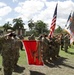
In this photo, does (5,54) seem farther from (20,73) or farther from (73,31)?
(73,31)

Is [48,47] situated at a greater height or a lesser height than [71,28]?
lesser

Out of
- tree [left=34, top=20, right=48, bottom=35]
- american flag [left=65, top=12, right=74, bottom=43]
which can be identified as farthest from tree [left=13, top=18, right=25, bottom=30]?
american flag [left=65, top=12, right=74, bottom=43]

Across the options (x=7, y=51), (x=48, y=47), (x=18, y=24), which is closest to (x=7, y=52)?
(x=7, y=51)

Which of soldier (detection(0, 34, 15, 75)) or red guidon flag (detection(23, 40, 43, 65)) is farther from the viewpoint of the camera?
red guidon flag (detection(23, 40, 43, 65))

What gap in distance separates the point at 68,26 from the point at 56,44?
1570mm

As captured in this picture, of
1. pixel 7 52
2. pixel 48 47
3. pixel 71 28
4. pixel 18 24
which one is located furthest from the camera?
pixel 18 24

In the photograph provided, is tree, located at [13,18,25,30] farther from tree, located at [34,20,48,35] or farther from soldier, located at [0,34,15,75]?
soldier, located at [0,34,15,75]

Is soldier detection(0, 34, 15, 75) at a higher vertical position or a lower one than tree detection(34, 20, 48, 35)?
lower

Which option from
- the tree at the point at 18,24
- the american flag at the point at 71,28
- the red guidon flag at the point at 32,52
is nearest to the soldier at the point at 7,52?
the red guidon flag at the point at 32,52

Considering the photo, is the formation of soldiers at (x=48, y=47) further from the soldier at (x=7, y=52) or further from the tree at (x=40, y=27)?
the tree at (x=40, y=27)

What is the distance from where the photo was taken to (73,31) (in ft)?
59.7

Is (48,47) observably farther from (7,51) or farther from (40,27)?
(40,27)

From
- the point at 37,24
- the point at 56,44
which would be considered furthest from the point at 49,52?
the point at 37,24

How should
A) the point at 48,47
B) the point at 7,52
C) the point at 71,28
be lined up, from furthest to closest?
the point at 71,28 < the point at 48,47 < the point at 7,52
